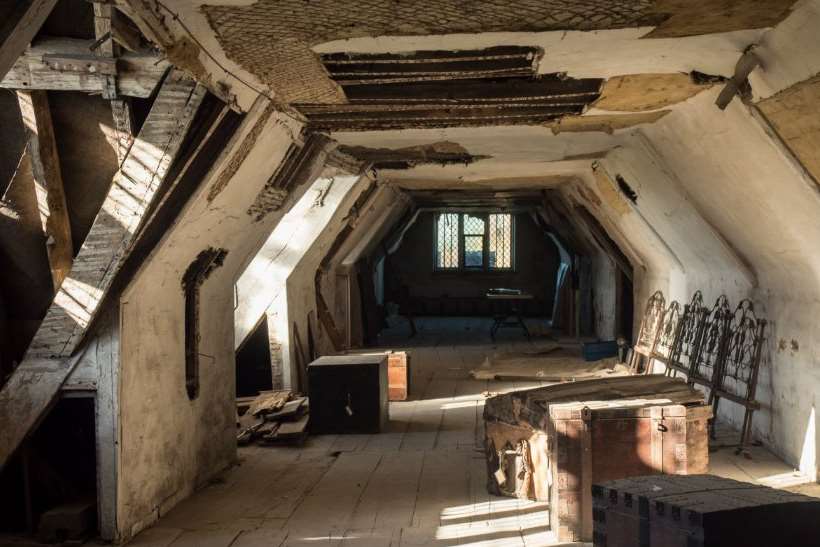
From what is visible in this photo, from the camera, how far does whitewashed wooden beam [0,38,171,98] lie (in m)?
4.43

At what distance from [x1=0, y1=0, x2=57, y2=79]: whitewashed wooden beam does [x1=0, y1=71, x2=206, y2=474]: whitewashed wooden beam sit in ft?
4.95

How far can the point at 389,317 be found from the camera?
2020 cm

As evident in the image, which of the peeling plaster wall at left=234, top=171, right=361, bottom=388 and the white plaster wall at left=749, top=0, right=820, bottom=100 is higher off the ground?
the white plaster wall at left=749, top=0, right=820, bottom=100

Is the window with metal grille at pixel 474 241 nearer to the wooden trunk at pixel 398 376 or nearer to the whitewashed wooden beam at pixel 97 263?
the wooden trunk at pixel 398 376

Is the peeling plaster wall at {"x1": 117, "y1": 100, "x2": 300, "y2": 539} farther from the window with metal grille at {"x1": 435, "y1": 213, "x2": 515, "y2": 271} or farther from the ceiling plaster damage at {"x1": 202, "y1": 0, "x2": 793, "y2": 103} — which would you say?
the window with metal grille at {"x1": 435, "y1": 213, "x2": 515, "y2": 271}

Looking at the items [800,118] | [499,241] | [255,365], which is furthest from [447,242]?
[800,118]

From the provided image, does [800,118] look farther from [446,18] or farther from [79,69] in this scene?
[79,69]

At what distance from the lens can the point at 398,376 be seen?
31.8 ft

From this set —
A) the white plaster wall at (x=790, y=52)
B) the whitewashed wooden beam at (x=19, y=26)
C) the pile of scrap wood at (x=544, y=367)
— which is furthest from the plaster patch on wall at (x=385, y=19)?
the pile of scrap wood at (x=544, y=367)

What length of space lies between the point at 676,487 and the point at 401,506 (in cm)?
235

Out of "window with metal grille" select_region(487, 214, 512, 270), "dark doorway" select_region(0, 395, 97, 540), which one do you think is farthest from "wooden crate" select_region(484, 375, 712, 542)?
"window with metal grille" select_region(487, 214, 512, 270)

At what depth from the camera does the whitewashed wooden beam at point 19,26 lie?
9.09ft

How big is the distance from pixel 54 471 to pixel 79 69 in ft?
7.28

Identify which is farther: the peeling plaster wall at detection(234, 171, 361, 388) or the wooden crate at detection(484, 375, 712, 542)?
the peeling plaster wall at detection(234, 171, 361, 388)
